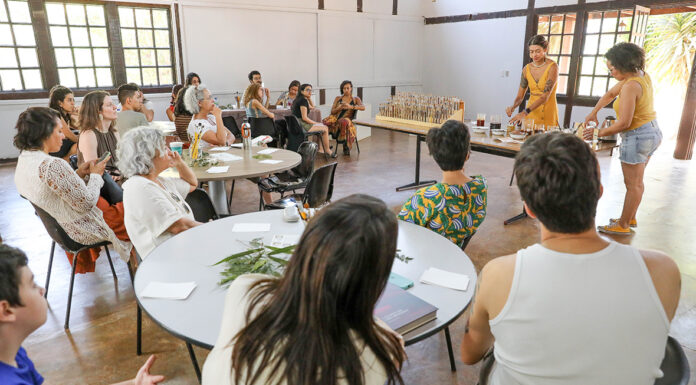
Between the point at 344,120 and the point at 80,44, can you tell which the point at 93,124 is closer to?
the point at 344,120

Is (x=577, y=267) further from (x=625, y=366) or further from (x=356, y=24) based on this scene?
(x=356, y=24)

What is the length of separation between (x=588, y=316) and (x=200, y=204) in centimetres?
257

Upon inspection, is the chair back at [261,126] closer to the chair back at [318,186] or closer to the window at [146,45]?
the chair back at [318,186]

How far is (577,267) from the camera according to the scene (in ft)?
3.66

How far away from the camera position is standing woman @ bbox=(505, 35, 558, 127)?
195 inches

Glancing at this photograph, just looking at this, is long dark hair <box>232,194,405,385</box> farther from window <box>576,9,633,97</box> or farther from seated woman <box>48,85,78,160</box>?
window <box>576,9,633,97</box>

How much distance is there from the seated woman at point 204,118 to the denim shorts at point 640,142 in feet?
12.3

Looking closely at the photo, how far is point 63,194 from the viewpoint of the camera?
2652 mm

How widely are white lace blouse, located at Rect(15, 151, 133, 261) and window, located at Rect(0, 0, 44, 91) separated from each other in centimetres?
565

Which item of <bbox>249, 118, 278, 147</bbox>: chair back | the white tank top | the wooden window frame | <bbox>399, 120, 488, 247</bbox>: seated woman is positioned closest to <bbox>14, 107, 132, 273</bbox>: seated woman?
<bbox>399, 120, 488, 247</bbox>: seated woman

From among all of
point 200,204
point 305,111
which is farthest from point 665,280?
point 305,111

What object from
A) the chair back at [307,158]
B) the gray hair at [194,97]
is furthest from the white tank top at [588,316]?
the gray hair at [194,97]

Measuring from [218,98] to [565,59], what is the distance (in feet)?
22.4

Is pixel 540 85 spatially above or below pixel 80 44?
below
